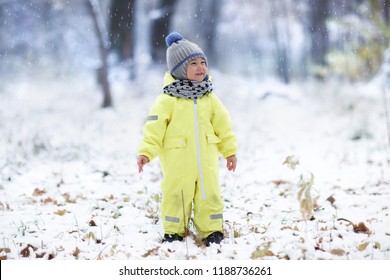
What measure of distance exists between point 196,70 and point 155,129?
59 cm

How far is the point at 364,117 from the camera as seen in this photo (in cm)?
1006

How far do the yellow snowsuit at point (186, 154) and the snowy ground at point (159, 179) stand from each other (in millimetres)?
238

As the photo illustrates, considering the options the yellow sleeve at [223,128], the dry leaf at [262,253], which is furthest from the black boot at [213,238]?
the yellow sleeve at [223,128]

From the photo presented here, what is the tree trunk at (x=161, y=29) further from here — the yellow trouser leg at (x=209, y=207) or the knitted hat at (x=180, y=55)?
the yellow trouser leg at (x=209, y=207)

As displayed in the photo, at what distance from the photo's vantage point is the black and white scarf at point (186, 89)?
3.43 metres

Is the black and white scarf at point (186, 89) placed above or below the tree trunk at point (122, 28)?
below

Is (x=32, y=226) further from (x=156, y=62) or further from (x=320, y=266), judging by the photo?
(x=156, y=62)

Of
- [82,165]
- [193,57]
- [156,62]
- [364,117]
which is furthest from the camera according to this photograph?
[156,62]

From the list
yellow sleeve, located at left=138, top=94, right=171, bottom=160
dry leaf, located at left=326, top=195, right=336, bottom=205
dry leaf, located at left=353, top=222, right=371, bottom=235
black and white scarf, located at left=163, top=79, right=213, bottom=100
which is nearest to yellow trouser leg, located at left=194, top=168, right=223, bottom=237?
yellow sleeve, located at left=138, top=94, right=171, bottom=160

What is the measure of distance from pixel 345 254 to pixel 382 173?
10.0 feet

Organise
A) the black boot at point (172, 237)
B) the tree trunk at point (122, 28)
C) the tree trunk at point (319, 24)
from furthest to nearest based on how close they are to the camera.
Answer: the tree trunk at point (319, 24) → the tree trunk at point (122, 28) → the black boot at point (172, 237)

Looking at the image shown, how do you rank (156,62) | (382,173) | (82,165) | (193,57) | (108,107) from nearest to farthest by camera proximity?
(193,57) → (382,173) → (82,165) → (108,107) → (156,62)

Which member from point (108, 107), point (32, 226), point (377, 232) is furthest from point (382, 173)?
point (108, 107)

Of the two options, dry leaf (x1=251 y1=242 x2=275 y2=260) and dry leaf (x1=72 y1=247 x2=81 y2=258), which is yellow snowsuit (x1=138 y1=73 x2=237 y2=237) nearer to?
dry leaf (x1=251 y1=242 x2=275 y2=260)
